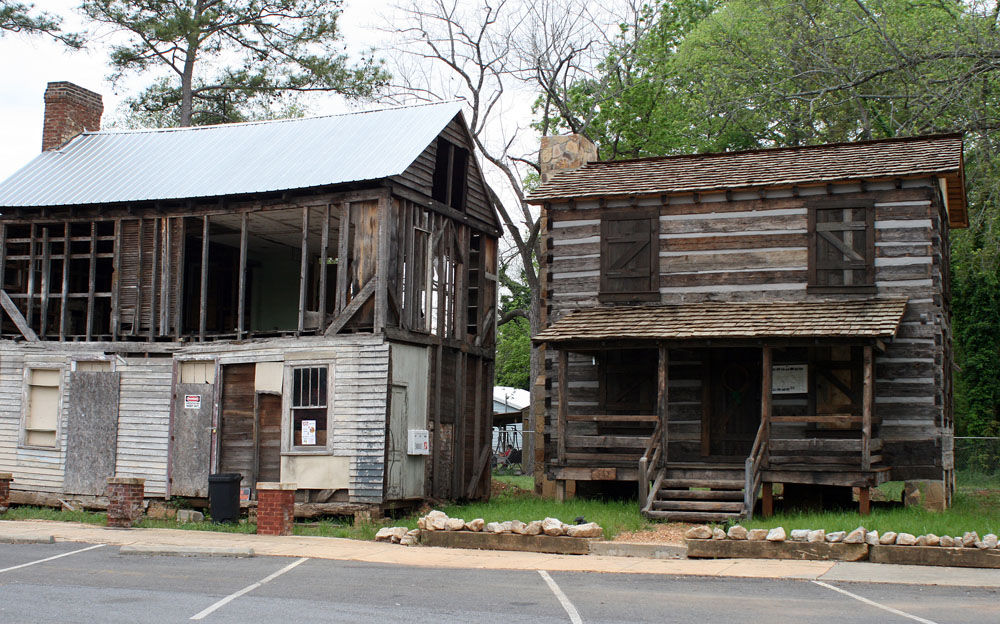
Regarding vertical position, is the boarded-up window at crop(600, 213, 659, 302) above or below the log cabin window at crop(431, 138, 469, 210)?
below

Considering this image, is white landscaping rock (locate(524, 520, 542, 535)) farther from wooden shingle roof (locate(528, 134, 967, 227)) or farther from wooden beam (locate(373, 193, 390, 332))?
wooden shingle roof (locate(528, 134, 967, 227))

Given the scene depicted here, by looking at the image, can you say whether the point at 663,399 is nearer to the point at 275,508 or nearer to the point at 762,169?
the point at 762,169

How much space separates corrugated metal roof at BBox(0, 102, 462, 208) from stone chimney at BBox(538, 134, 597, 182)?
325cm

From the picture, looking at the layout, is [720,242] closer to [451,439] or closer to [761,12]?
[451,439]

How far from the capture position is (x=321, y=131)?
2359cm

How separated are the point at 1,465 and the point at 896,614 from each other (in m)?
18.9

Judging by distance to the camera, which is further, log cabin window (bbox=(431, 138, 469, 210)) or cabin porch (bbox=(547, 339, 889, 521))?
log cabin window (bbox=(431, 138, 469, 210))

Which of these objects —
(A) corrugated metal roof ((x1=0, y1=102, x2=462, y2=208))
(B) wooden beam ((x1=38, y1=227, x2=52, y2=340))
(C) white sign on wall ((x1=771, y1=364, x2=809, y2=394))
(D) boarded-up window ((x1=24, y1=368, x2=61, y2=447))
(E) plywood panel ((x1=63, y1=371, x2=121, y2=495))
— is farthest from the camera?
(B) wooden beam ((x1=38, y1=227, x2=52, y2=340))

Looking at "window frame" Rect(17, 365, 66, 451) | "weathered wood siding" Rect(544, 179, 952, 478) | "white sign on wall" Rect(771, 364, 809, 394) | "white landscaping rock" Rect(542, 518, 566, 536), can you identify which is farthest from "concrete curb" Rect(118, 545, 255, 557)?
"white sign on wall" Rect(771, 364, 809, 394)

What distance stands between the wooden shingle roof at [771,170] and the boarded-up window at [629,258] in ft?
2.12

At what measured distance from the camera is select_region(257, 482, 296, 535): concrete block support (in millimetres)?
17781

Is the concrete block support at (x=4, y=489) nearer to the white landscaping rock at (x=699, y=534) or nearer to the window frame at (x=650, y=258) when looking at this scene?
the window frame at (x=650, y=258)

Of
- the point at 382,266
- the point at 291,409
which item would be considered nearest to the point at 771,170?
the point at 382,266

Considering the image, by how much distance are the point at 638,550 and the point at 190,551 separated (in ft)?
20.0
